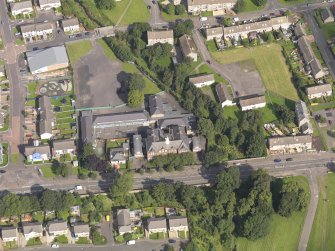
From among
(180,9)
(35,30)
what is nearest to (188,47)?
(180,9)

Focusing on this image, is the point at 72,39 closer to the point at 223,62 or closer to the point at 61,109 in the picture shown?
the point at 61,109

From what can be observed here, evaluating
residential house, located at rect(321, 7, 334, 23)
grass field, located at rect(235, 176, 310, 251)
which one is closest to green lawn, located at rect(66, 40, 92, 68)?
grass field, located at rect(235, 176, 310, 251)

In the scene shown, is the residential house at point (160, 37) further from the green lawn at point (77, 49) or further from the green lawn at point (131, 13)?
the green lawn at point (77, 49)

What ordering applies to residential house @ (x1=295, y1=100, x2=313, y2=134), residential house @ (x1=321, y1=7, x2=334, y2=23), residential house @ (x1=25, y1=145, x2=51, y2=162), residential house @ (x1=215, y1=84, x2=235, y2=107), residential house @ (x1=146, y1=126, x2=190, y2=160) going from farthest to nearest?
residential house @ (x1=321, y1=7, x2=334, y2=23)
residential house @ (x1=215, y1=84, x2=235, y2=107)
residential house @ (x1=295, y1=100, x2=313, y2=134)
residential house @ (x1=25, y1=145, x2=51, y2=162)
residential house @ (x1=146, y1=126, x2=190, y2=160)

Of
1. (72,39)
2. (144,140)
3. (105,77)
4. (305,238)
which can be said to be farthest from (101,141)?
(305,238)

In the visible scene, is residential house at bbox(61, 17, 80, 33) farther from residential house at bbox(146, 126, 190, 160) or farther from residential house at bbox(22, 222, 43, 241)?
residential house at bbox(22, 222, 43, 241)

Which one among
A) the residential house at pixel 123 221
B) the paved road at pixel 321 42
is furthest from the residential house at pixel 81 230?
the paved road at pixel 321 42
